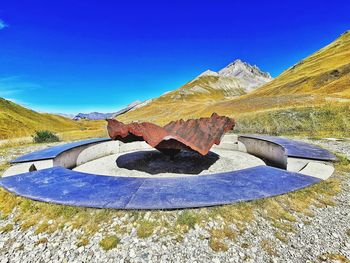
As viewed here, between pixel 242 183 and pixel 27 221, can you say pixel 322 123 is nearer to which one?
pixel 242 183

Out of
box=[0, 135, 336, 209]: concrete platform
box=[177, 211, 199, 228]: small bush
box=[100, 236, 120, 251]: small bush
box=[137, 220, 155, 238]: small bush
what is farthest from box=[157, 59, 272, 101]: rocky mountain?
box=[100, 236, 120, 251]: small bush

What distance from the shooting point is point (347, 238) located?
2805mm

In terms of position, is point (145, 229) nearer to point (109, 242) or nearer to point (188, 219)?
point (109, 242)

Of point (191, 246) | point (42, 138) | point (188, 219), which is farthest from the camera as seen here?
point (42, 138)

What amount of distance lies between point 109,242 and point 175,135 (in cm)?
511

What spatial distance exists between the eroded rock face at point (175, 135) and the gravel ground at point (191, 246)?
3.46 metres

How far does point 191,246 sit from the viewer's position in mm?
2713

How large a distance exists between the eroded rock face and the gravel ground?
346 cm

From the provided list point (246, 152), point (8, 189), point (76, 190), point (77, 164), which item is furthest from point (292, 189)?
point (77, 164)

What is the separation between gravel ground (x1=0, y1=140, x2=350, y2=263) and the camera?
2527mm

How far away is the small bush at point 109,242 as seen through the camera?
2.71 meters

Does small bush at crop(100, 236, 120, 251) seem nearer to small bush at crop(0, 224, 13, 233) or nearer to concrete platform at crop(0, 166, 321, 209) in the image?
concrete platform at crop(0, 166, 321, 209)

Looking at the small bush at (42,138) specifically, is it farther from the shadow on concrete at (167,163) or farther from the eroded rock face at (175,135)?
the eroded rock face at (175,135)

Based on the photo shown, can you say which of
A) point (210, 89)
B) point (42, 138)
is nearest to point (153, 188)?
point (42, 138)
